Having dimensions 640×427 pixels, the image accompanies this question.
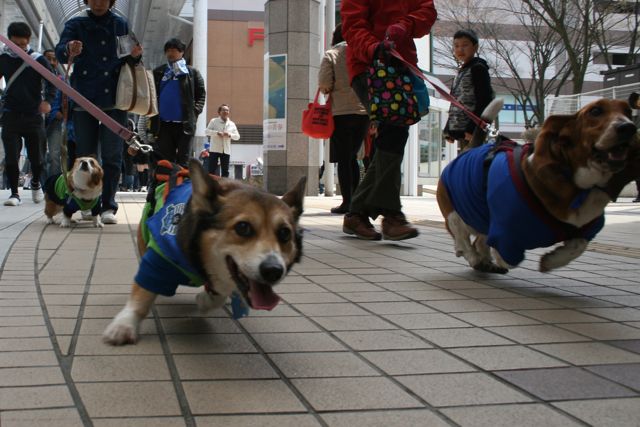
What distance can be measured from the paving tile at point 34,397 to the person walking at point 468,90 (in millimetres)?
5333

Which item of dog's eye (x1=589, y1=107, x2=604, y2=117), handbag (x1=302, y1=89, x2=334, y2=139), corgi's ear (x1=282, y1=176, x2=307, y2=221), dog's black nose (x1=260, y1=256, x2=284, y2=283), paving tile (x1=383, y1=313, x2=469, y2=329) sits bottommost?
paving tile (x1=383, y1=313, x2=469, y2=329)

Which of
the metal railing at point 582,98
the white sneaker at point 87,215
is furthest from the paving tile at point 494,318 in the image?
the metal railing at point 582,98

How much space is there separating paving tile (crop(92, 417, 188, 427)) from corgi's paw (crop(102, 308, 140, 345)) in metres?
0.71

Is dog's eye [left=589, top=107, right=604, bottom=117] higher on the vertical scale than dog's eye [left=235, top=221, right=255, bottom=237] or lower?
higher

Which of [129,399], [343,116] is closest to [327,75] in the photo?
[343,116]

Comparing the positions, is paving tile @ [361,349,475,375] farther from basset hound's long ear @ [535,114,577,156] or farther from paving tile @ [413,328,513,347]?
basset hound's long ear @ [535,114,577,156]

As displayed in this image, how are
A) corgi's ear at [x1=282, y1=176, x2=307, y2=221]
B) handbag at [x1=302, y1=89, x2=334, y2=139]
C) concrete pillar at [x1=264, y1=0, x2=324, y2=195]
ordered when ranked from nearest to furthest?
corgi's ear at [x1=282, y1=176, x2=307, y2=221], handbag at [x1=302, y1=89, x2=334, y2=139], concrete pillar at [x1=264, y1=0, x2=324, y2=195]

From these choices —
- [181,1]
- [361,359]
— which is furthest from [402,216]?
[181,1]

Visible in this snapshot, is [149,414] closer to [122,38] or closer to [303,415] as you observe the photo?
[303,415]

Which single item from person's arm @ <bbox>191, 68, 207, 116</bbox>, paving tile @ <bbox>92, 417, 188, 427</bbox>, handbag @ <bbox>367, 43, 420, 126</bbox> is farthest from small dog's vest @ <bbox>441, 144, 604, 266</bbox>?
person's arm @ <bbox>191, 68, 207, 116</bbox>

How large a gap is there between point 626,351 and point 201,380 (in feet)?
5.13

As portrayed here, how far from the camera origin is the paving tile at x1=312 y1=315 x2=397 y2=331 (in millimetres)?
2875

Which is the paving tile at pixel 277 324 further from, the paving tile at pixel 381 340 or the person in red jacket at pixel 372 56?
the person in red jacket at pixel 372 56

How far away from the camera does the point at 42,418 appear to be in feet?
5.86
